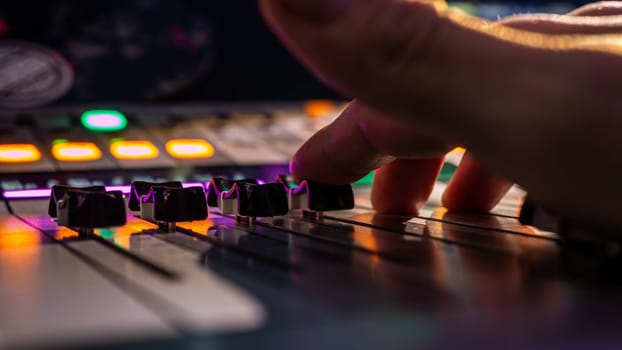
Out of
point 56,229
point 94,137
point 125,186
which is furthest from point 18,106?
point 56,229

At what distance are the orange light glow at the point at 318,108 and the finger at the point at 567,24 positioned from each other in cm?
127

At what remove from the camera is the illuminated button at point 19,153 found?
4.56 feet

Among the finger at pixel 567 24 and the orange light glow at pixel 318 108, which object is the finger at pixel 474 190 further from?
the orange light glow at pixel 318 108

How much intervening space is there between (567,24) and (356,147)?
28cm

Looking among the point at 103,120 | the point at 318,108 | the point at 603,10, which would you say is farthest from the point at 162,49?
the point at 603,10

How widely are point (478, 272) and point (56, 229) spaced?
0.52 m

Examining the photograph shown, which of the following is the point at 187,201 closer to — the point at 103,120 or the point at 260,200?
the point at 260,200

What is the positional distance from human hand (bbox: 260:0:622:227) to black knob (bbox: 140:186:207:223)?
0.31 meters

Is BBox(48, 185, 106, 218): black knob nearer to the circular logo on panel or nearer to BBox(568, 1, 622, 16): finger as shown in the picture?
BBox(568, 1, 622, 16): finger

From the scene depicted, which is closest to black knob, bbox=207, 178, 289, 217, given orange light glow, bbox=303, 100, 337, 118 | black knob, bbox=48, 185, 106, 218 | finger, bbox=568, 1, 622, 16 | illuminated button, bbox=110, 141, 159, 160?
black knob, bbox=48, 185, 106, 218

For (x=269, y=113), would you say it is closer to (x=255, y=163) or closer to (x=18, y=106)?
(x=255, y=163)

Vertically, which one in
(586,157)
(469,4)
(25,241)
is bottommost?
(25,241)

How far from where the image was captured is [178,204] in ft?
2.69

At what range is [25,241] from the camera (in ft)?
2.49
